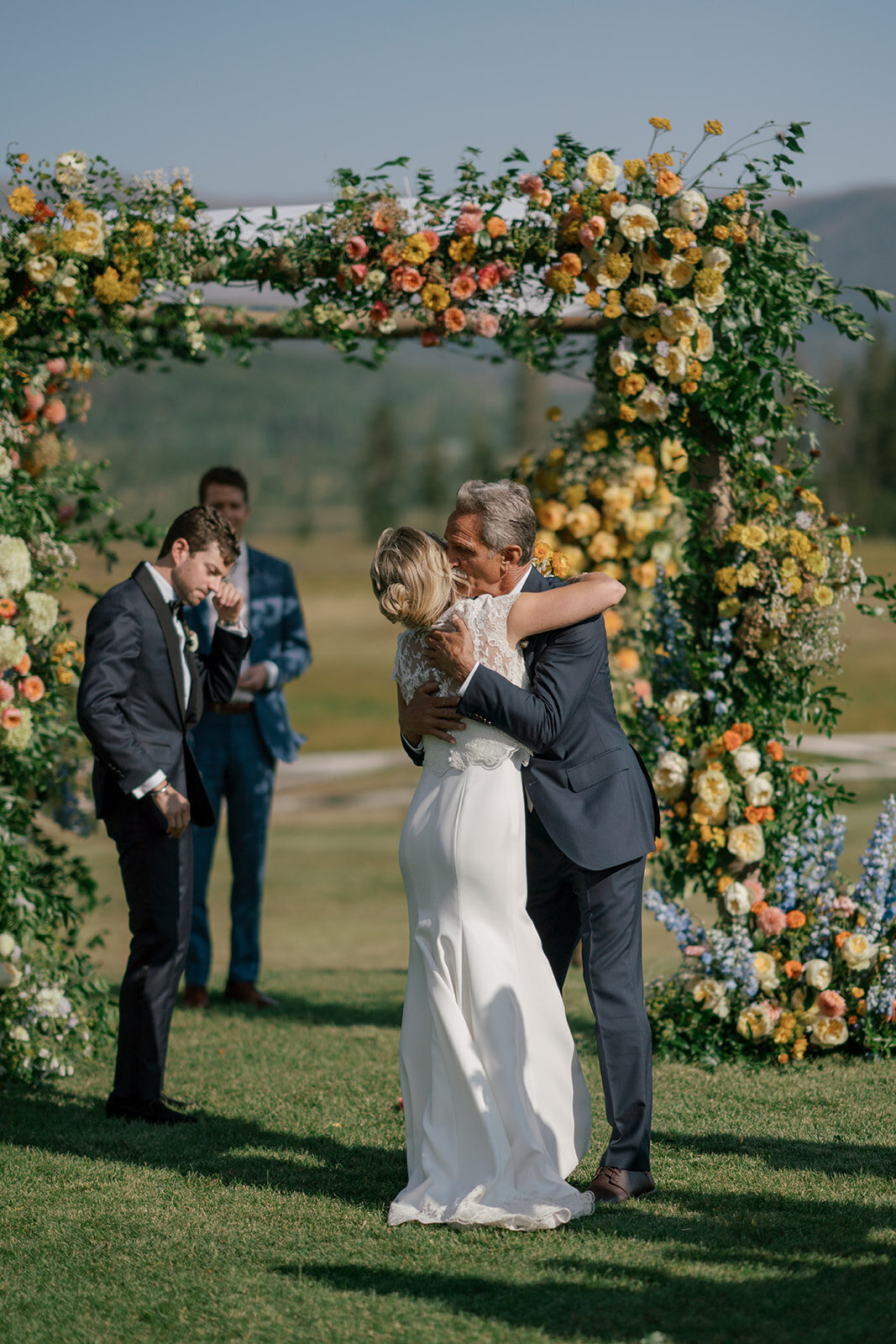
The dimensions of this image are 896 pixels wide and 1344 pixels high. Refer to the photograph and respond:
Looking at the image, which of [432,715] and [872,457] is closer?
[432,715]

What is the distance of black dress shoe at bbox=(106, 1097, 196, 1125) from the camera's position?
4.83 m

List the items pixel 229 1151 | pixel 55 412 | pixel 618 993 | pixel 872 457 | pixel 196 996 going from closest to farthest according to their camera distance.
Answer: pixel 618 993 < pixel 229 1151 < pixel 55 412 < pixel 196 996 < pixel 872 457

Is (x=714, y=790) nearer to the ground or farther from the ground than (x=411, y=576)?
nearer to the ground

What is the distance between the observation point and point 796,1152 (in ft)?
13.9

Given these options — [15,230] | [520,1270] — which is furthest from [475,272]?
[520,1270]

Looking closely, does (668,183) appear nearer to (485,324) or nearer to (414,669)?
(485,324)

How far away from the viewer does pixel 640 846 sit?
386cm

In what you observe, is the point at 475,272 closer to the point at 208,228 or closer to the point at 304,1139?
the point at 208,228

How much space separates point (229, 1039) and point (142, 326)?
10.7ft

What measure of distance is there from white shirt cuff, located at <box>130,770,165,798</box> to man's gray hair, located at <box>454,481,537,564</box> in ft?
5.17

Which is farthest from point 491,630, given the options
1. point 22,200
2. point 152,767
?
point 22,200

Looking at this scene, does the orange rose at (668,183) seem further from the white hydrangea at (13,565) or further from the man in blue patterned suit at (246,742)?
the white hydrangea at (13,565)

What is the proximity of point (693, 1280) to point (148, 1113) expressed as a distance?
2.39 m

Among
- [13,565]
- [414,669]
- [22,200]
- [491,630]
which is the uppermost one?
[22,200]
